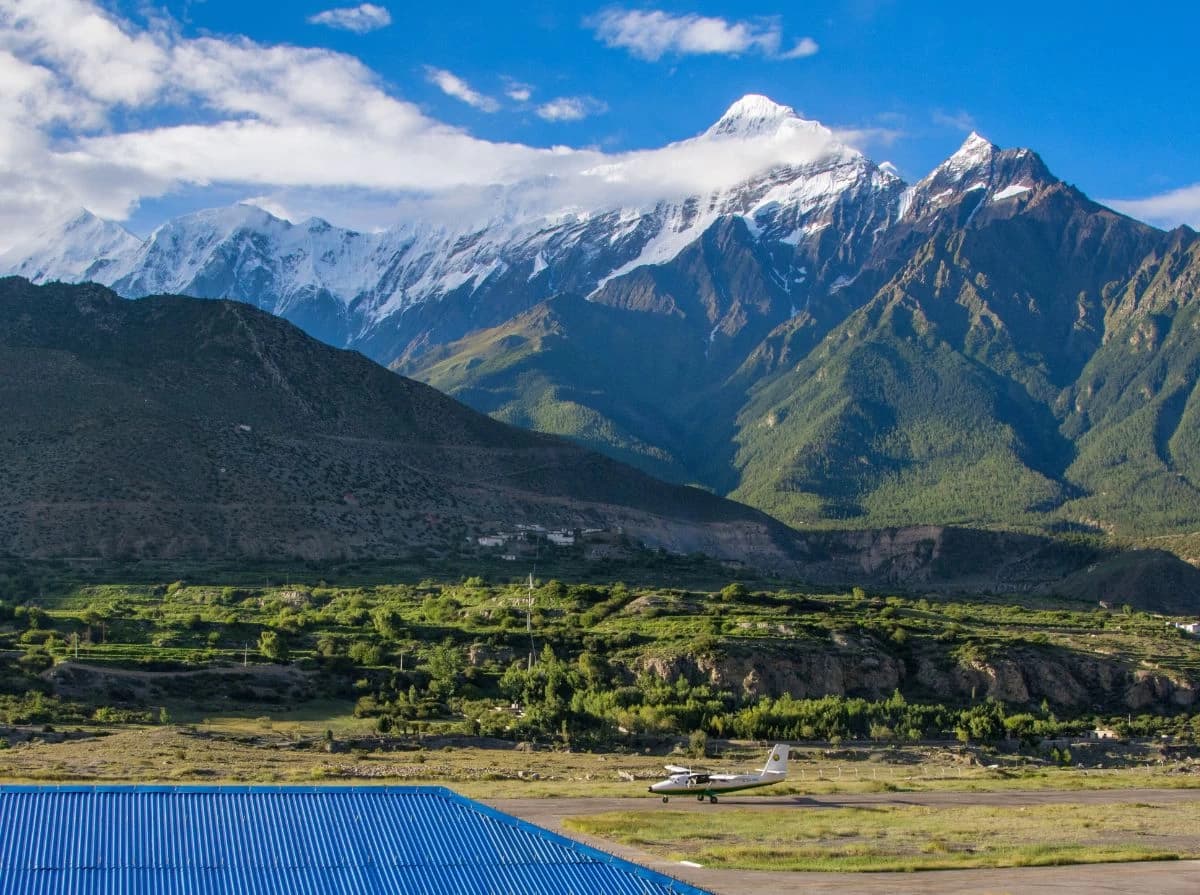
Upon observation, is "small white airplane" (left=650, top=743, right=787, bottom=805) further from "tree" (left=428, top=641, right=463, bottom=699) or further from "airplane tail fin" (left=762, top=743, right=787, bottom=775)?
"tree" (left=428, top=641, right=463, bottom=699)

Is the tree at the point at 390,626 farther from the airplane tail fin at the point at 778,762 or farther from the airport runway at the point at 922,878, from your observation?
the airport runway at the point at 922,878

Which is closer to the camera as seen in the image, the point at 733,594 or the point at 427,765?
the point at 427,765

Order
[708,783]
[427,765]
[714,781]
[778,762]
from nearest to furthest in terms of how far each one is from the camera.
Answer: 1. [708,783]
2. [714,781]
3. [778,762]
4. [427,765]

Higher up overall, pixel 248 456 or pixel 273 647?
pixel 248 456

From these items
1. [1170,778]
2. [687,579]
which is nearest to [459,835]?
[1170,778]

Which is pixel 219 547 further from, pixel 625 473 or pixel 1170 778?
pixel 1170 778

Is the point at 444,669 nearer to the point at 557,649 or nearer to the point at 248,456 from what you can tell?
the point at 557,649

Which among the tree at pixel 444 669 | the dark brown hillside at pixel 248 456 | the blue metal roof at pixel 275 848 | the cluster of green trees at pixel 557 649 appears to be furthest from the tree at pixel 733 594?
the blue metal roof at pixel 275 848

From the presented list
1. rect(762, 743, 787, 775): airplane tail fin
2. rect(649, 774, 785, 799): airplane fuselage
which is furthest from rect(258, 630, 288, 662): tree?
rect(762, 743, 787, 775): airplane tail fin

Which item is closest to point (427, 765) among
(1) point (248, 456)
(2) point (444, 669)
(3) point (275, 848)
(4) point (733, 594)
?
(2) point (444, 669)
